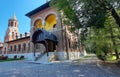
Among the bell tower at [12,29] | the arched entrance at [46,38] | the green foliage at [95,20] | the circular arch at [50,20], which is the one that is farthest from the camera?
the bell tower at [12,29]

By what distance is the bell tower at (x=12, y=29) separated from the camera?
47.5m

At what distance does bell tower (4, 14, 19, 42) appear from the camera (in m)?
47.5

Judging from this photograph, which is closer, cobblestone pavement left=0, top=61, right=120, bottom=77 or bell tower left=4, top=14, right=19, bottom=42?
cobblestone pavement left=0, top=61, right=120, bottom=77

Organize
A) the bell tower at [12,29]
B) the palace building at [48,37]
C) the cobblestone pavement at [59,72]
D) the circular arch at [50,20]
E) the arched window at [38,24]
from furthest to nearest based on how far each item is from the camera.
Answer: the bell tower at [12,29], the arched window at [38,24], the circular arch at [50,20], the palace building at [48,37], the cobblestone pavement at [59,72]

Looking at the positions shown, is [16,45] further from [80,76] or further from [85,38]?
[80,76]

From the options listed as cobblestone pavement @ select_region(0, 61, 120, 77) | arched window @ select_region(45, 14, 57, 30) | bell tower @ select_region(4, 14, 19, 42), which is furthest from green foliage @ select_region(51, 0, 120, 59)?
bell tower @ select_region(4, 14, 19, 42)

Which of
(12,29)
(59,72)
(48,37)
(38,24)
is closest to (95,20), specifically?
(59,72)

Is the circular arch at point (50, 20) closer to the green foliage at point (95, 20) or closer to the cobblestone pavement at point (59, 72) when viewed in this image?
the green foliage at point (95, 20)

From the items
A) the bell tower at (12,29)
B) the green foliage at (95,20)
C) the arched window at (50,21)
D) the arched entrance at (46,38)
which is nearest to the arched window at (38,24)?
→ the arched window at (50,21)

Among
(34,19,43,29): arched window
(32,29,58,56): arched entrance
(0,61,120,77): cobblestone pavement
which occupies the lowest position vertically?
(0,61,120,77): cobblestone pavement

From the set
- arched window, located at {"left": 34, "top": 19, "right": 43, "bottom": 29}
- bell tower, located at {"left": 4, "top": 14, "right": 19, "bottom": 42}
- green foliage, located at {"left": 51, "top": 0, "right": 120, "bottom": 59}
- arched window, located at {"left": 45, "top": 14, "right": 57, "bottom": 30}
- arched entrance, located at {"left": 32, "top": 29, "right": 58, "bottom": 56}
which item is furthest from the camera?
bell tower, located at {"left": 4, "top": 14, "right": 19, "bottom": 42}

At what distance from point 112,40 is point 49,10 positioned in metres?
13.8

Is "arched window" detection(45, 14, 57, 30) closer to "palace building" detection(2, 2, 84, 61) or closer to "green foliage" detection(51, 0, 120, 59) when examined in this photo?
"palace building" detection(2, 2, 84, 61)

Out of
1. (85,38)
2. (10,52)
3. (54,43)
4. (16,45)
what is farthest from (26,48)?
(85,38)
